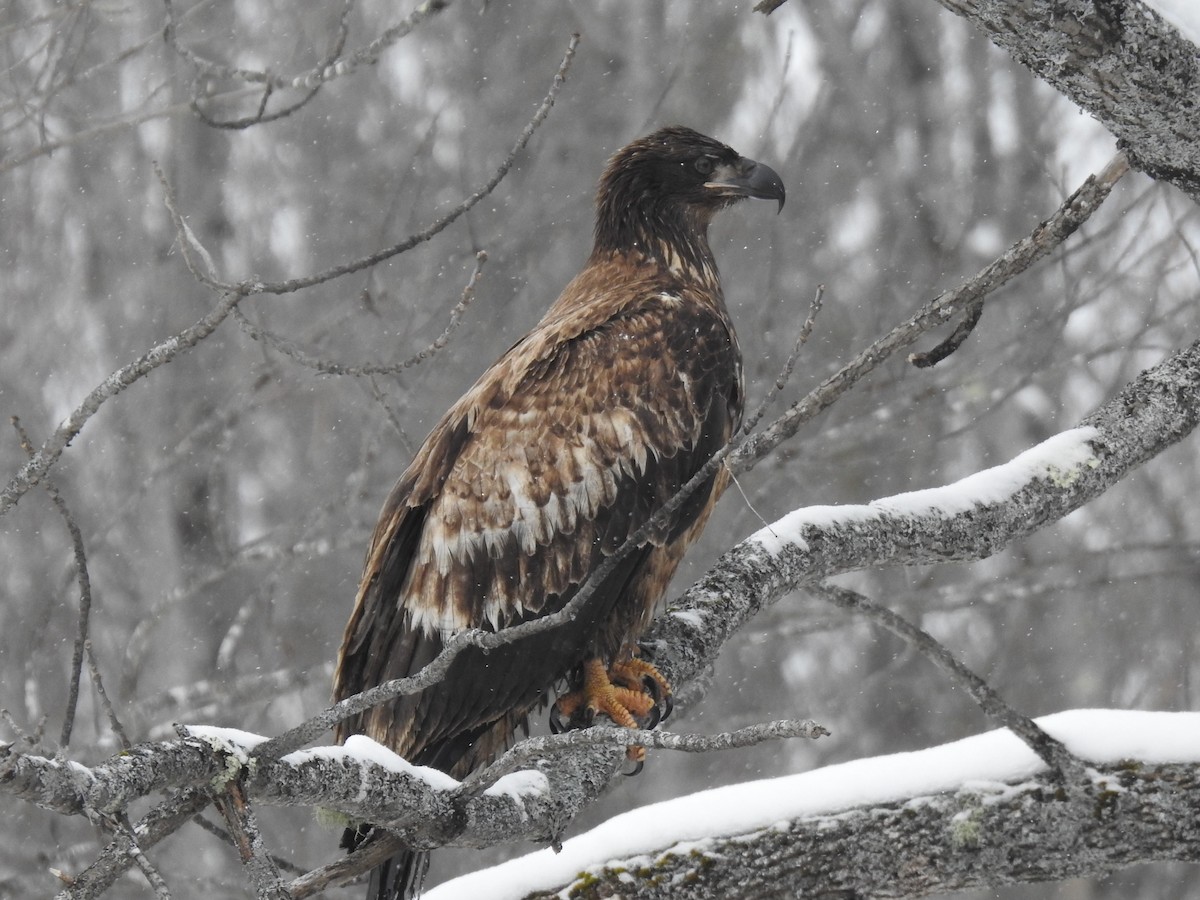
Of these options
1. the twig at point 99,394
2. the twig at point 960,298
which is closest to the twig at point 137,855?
the twig at point 99,394

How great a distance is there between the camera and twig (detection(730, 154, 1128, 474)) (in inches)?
119

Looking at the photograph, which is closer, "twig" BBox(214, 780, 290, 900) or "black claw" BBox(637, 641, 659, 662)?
"twig" BBox(214, 780, 290, 900)

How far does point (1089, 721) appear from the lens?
3.29m

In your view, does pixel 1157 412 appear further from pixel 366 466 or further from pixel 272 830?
pixel 272 830

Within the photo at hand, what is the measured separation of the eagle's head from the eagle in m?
0.94

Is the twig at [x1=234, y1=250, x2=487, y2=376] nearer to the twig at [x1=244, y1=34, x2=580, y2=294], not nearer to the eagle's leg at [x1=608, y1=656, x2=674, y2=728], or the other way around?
the twig at [x1=244, y1=34, x2=580, y2=294]

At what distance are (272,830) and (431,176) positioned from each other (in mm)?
4453

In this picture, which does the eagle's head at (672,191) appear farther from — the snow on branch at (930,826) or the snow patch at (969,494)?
the snow on branch at (930,826)

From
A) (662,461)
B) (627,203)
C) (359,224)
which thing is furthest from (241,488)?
(662,461)

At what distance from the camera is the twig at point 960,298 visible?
303cm

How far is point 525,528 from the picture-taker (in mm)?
4262

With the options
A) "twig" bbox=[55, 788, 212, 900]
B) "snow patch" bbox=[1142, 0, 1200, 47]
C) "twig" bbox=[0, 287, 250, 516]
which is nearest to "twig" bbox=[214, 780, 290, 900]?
"twig" bbox=[55, 788, 212, 900]

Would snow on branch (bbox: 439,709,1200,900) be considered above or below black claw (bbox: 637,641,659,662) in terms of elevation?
below

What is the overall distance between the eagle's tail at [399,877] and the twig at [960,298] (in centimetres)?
147
